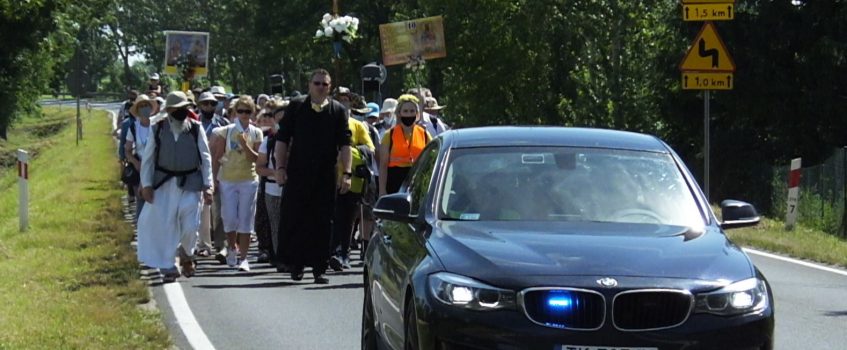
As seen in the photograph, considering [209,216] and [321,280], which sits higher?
[209,216]

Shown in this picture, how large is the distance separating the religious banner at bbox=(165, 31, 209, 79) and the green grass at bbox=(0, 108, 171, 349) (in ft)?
12.8

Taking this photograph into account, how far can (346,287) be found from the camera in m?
14.5

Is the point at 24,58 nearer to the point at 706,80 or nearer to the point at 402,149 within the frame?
the point at 706,80

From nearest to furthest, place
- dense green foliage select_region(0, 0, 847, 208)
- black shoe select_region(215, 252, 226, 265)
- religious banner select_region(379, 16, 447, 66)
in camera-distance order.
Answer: black shoe select_region(215, 252, 226, 265) → religious banner select_region(379, 16, 447, 66) → dense green foliage select_region(0, 0, 847, 208)

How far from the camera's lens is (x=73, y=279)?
1499cm

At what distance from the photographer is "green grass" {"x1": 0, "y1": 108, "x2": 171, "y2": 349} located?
1089 cm

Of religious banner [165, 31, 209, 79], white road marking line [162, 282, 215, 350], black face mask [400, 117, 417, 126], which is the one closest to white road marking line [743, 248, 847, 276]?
black face mask [400, 117, 417, 126]

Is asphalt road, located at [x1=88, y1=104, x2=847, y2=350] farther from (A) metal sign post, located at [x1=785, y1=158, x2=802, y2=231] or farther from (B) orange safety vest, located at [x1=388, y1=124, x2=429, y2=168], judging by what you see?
(A) metal sign post, located at [x1=785, y1=158, x2=802, y2=231]

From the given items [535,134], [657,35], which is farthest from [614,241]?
[657,35]

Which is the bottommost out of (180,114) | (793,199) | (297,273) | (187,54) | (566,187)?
(297,273)

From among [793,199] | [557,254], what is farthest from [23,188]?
[557,254]

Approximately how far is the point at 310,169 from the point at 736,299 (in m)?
7.13

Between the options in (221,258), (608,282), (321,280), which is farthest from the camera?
(221,258)

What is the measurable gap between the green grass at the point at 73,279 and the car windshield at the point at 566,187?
118 inches
